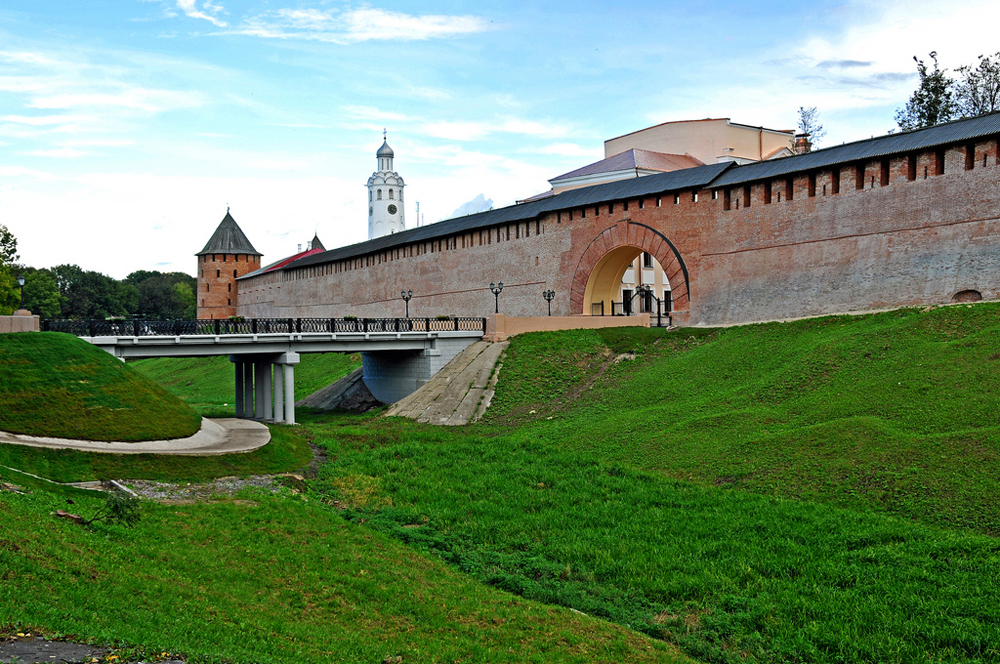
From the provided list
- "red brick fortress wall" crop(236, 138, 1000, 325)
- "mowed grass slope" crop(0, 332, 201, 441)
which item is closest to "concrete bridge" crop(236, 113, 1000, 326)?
"red brick fortress wall" crop(236, 138, 1000, 325)

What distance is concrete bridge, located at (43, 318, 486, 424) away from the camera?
21.9m

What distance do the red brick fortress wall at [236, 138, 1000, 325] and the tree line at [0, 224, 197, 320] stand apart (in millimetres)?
39960

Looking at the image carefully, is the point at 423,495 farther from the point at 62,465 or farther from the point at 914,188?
the point at 914,188

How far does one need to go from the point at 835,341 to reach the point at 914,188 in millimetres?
5671

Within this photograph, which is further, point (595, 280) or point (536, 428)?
point (595, 280)

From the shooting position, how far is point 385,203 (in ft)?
269

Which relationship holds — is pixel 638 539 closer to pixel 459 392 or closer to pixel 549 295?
pixel 459 392

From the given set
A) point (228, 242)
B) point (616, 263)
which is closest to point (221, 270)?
point (228, 242)

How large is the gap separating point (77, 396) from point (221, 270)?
56.6m

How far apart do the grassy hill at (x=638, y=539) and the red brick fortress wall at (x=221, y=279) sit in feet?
177

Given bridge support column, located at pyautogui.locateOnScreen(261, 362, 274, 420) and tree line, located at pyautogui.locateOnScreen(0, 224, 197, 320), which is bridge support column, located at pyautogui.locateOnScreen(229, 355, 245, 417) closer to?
bridge support column, located at pyautogui.locateOnScreen(261, 362, 274, 420)

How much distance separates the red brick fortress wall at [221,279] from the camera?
69.7m

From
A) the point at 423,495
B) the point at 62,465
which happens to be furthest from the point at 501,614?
the point at 62,465

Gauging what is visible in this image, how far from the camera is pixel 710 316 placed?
28156 millimetres
